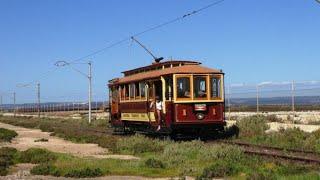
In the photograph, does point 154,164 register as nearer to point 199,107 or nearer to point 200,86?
point 199,107

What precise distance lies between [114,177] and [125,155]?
711 cm

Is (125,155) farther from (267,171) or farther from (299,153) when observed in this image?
(267,171)

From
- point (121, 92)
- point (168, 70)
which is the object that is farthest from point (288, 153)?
point (121, 92)

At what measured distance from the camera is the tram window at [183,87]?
26.7 metres

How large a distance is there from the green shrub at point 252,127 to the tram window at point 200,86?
4.16 metres

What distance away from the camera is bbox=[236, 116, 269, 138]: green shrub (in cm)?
3052

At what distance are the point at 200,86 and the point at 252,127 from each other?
6.09 meters

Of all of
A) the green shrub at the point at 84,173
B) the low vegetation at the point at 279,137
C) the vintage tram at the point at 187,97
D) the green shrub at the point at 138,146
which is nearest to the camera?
the green shrub at the point at 84,173

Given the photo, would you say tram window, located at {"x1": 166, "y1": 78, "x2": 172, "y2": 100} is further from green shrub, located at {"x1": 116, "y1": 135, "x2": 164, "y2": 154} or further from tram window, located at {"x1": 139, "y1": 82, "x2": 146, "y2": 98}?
tram window, located at {"x1": 139, "y1": 82, "x2": 146, "y2": 98}

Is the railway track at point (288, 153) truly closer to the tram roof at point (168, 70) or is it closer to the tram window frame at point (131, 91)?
the tram roof at point (168, 70)

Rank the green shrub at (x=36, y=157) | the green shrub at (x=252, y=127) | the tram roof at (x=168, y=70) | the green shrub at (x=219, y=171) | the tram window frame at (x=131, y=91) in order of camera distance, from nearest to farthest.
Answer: the green shrub at (x=219, y=171) < the green shrub at (x=36, y=157) < the tram roof at (x=168, y=70) < the green shrub at (x=252, y=127) < the tram window frame at (x=131, y=91)

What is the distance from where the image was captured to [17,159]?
21656mm

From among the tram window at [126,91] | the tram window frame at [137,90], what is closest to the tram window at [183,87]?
the tram window frame at [137,90]

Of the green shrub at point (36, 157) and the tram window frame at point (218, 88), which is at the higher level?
the tram window frame at point (218, 88)
